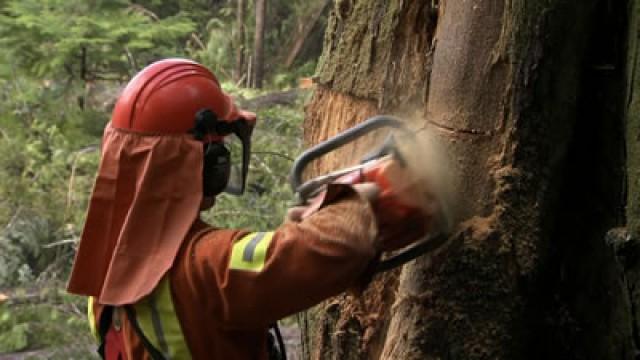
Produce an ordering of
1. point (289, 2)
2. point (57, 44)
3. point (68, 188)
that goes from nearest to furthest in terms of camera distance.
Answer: point (68, 188)
point (57, 44)
point (289, 2)

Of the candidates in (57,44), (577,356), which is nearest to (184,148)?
(577,356)

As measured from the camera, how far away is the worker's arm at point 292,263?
1.78 meters

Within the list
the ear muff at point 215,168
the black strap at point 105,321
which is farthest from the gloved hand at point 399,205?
the black strap at point 105,321

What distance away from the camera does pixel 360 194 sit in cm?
179

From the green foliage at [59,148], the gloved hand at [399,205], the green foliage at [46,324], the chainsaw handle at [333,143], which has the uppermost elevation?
the chainsaw handle at [333,143]

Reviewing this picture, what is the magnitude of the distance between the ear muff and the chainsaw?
27 centimetres

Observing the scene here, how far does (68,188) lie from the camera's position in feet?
23.4

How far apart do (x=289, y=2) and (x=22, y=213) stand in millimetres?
8576

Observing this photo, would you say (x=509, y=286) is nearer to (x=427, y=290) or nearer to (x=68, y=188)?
(x=427, y=290)

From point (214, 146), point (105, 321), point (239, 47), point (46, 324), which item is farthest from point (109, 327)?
point (239, 47)

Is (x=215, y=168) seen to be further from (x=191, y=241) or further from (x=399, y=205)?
(x=399, y=205)

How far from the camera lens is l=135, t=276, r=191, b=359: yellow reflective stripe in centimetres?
197

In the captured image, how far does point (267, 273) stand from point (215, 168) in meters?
0.40

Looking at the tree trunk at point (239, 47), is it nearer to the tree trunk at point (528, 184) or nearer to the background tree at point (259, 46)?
the background tree at point (259, 46)
